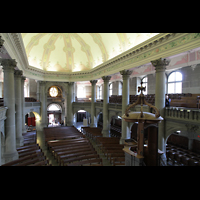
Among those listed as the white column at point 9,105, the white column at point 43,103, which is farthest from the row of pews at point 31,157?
the white column at point 43,103

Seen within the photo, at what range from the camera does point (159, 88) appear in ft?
33.5

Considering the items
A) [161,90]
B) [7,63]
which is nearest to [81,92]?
[7,63]

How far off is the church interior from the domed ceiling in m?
0.14

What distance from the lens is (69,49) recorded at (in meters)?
21.6

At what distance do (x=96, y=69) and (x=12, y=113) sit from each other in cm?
1195

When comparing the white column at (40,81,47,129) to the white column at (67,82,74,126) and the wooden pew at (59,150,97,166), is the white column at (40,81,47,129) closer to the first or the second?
the white column at (67,82,74,126)

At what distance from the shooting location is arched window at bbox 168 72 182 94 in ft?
51.8

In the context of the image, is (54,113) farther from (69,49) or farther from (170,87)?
(170,87)

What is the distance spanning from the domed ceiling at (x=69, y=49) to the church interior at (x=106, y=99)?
136mm

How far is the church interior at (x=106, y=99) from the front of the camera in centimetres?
850

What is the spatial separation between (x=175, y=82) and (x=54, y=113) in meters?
20.6

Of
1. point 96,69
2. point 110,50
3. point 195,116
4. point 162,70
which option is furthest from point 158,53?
point 96,69

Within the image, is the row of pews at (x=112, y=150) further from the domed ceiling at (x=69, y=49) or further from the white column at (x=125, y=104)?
the domed ceiling at (x=69, y=49)
